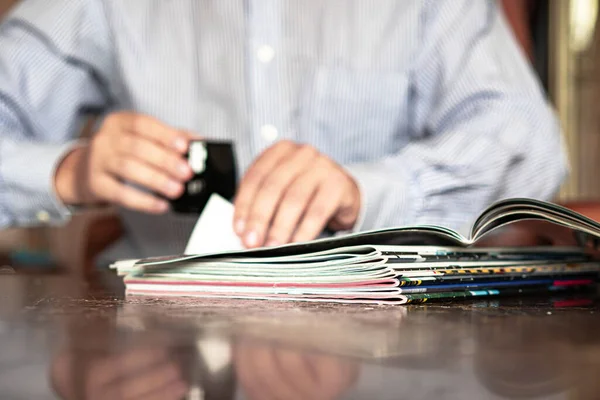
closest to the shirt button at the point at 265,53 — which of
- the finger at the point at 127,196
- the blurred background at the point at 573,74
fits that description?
the finger at the point at 127,196

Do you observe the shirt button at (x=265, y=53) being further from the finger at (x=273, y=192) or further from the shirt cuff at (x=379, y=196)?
the finger at (x=273, y=192)

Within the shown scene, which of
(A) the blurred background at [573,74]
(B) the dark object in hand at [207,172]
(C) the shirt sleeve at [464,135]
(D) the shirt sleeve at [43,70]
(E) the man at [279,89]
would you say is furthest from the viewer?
(A) the blurred background at [573,74]

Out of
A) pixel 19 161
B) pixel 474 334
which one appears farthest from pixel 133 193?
pixel 474 334

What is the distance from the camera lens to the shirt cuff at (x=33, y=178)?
109 cm

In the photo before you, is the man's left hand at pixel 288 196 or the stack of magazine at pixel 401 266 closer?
the stack of magazine at pixel 401 266

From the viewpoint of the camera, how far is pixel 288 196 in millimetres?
720

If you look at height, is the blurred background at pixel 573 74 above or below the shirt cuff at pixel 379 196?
above

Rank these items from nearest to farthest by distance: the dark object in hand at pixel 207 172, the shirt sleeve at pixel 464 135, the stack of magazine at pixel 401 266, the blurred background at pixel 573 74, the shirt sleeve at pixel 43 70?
1. the stack of magazine at pixel 401 266
2. the dark object in hand at pixel 207 172
3. the shirt sleeve at pixel 464 135
4. the shirt sleeve at pixel 43 70
5. the blurred background at pixel 573 74

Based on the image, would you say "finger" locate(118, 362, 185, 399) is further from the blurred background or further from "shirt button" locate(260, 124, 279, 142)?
the blurred background

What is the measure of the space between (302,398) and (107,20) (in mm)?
1156

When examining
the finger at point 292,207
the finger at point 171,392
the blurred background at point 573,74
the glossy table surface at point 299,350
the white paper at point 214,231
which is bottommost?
the finger at point 171,392

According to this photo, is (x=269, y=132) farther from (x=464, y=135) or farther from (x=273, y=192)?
(x=273, y=192)

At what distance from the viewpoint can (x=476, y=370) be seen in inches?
9.7

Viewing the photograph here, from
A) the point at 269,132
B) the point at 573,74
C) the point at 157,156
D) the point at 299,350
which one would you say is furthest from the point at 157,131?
the point at 573,74
